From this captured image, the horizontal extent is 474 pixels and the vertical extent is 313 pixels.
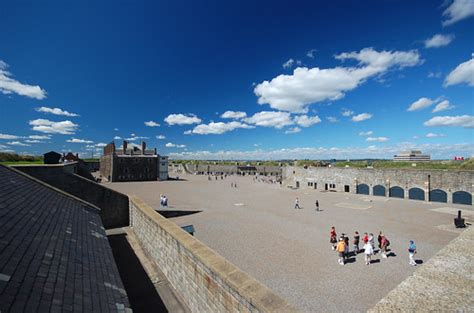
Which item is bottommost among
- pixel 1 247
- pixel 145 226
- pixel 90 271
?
pixel 145 226

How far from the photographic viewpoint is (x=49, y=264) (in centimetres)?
424

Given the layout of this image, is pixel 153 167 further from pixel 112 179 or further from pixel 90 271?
pixel 90 271

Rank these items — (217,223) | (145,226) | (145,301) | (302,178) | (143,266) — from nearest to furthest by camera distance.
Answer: (145,301)
(143,266)
(145,226)
(217,223)
(302,178)

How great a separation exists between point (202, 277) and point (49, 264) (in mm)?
3098

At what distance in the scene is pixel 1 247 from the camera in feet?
13.0

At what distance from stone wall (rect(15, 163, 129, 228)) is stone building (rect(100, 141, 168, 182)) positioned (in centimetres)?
3632

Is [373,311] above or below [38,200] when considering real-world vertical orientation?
below

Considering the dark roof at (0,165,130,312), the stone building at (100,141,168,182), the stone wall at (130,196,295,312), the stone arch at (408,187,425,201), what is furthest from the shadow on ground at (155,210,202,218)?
the stone building at (100,141,168,182)

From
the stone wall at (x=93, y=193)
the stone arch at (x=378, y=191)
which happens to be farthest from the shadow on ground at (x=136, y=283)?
the stone arch at (x=378, y=191)

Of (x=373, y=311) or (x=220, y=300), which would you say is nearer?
(x=373, y=311)

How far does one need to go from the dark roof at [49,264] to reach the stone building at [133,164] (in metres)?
43.6

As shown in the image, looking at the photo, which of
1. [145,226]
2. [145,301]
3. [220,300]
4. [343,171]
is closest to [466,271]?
[220,300]

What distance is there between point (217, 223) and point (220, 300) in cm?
1229

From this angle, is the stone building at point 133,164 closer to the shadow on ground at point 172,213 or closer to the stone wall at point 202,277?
the shadow on ground at point 172,213
